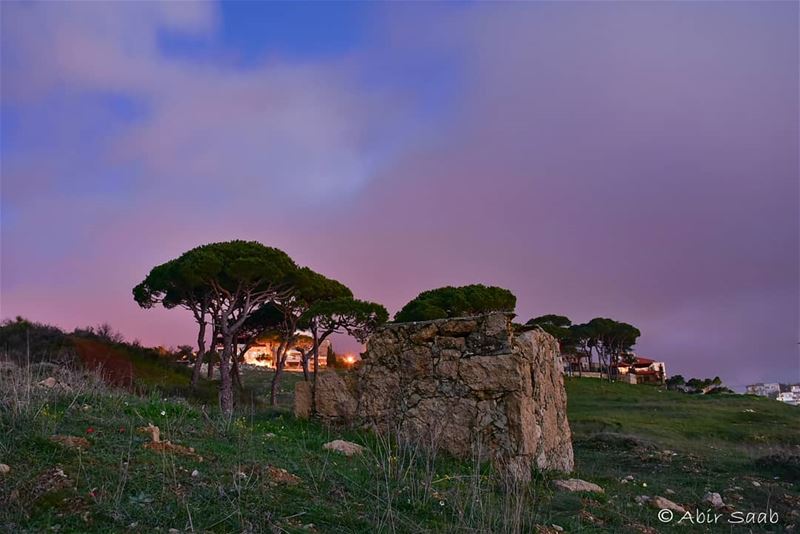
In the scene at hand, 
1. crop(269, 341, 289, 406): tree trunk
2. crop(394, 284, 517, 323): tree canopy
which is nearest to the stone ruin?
crop(269, 341, 289, 406): tree trunk

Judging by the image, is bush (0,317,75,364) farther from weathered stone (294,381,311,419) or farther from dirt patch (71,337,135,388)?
weathered stone (294,381,311,419)

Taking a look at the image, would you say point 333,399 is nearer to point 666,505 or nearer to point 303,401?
point 303,401

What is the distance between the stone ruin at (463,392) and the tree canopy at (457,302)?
2024cm

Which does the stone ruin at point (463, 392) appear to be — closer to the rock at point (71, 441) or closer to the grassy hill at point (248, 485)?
the grassy hill at point (248, 485)

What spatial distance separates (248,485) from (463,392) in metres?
4.47

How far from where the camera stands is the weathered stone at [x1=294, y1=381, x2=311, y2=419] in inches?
413

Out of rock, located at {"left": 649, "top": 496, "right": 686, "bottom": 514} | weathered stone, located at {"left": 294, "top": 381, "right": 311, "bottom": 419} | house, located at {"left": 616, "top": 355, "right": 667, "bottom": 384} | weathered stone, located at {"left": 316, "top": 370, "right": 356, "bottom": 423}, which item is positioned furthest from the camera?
house, located at {"left": 616, "top": 355, "right": 667, "bottom": 384}

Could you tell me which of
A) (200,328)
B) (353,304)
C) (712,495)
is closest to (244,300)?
(200,328)

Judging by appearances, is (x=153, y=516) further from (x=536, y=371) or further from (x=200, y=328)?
(x=200, y=328)

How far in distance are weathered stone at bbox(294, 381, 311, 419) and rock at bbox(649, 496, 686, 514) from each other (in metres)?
5.72

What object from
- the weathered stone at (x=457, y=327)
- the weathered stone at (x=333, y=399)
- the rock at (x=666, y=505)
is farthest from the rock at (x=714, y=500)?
the weathered stone at (x=333, y=399)

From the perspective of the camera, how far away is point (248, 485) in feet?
15.3

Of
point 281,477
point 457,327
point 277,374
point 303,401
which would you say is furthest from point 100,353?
point 281,477

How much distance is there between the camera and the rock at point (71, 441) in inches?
196
